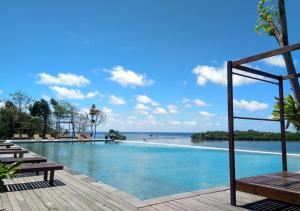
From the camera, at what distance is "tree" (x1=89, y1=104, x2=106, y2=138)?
3175cm

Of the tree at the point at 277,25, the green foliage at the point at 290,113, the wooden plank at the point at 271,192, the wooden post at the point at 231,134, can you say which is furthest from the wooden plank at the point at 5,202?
the green foliage at the point at 290,113

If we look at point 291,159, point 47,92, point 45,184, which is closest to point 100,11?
point 45,184

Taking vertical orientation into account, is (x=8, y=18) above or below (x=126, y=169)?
above

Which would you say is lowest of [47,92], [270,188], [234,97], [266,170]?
[266,170]

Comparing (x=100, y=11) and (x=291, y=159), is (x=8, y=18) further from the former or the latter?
(x=291, y=159)

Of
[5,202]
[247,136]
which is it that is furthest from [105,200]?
[247,136]

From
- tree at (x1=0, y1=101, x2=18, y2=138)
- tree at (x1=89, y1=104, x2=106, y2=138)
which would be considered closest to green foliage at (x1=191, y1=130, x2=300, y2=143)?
tree at (x1=89, y1=104, x2=106, y2=138)

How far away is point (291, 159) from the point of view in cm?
1177

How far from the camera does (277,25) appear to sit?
445 cm

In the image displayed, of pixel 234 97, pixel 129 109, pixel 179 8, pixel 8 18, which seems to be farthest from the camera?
pixel 129 109

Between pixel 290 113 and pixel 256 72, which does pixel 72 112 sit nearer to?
pixel 290 113

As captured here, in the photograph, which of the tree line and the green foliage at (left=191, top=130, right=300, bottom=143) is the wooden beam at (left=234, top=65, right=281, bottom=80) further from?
the tree line

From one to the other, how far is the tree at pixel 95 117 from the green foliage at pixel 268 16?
93.7ft

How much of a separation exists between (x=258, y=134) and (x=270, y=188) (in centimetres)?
2673
